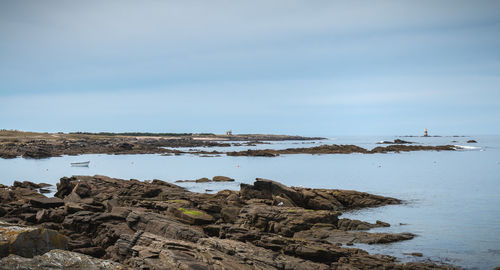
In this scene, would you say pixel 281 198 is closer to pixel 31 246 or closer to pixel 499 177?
pixel 31 246

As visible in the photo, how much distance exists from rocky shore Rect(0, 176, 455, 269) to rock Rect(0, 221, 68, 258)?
22mm

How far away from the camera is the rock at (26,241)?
9523 millimetres

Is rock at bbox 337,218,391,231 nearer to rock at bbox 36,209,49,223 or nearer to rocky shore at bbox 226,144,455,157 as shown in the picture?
A: rock at bbox 36,209,49,223

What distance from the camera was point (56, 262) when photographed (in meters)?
8.48

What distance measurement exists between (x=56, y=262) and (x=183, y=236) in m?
7.44

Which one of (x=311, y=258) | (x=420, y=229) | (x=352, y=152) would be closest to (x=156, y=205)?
(x=311, y=258)

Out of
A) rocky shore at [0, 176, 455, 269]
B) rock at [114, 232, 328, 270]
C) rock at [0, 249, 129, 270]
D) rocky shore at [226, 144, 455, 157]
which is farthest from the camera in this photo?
rocky shore at [226, 144, 455, 157]

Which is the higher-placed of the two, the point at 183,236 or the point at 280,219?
the point at 183,236

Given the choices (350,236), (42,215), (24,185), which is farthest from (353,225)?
(24,185)

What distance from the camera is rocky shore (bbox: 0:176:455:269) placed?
10070 millimetres

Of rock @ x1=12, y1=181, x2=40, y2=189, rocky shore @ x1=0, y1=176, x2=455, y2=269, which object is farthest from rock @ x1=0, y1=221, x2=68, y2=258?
rock @ x1=12, y1=181, x2=40, y2=189

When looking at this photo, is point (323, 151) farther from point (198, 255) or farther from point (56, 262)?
point (56, 262)

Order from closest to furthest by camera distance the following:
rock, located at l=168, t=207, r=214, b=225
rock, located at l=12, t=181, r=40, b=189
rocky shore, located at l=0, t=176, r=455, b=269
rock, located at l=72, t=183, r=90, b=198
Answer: rocky shore, located at l=0, t=176, r=455, b=269
rock, located at l=168, t=207, r=214, b=225
rock, located at l=72, t=183, r=90, b=198
rock, located at l=12, t=181, r=40, b=189

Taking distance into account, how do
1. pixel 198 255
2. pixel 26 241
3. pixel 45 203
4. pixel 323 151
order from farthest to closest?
pixel 323 151, pixel 45 203, pixel 198 255, pixel 26 241
